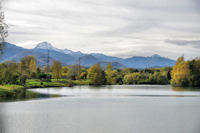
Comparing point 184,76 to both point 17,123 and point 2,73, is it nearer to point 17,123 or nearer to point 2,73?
point 2,73

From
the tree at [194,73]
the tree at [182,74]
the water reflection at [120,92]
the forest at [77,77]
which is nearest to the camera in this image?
the water reflection at [120,92]

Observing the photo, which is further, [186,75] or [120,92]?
[186,75]

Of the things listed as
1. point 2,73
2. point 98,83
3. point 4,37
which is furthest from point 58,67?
point 4,37

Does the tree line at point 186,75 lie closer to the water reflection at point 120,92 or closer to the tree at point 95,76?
the water reflection at point 120,92

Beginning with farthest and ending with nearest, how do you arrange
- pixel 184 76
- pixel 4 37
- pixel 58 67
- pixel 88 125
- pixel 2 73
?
pixel 58 67
pixel 184 76
pixel 2 73
pixel 4 37
pixel 88 125

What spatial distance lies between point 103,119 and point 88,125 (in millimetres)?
2548

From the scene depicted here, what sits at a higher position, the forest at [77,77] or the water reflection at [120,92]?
the forest at [77,77]

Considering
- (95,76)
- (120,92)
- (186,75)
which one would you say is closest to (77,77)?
(95,76)

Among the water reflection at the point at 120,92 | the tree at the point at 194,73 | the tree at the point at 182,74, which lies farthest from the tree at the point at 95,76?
the water reflection at the point at 120,92

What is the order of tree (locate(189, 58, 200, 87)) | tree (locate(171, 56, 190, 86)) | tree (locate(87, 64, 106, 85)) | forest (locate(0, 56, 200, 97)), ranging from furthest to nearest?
tree (locate(87, 64, 106, 85)) < tree (locate(171, 56, 190, 86)) < tree (locate(189, 58, 200, 87)) < forest (locate(0, 56, 200, 97))

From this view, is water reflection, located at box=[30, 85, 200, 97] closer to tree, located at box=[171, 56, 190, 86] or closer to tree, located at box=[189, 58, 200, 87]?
tree, located at box=[171, 56, 190, 86]

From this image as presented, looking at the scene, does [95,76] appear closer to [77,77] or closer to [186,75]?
[77,77]

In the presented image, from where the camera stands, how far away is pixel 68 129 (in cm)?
1609

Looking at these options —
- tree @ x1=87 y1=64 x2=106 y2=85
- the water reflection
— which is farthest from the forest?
the water reflection
